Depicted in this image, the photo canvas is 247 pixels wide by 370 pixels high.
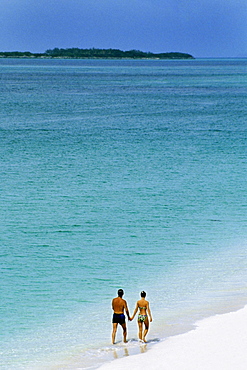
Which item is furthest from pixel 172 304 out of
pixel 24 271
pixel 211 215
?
pixel 211 215

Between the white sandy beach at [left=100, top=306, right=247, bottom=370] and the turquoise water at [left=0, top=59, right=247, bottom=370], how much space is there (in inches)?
28.8

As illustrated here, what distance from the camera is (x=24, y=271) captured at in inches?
831

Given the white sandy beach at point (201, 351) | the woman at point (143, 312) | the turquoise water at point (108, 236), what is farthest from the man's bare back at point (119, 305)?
the white sandy beach at point (201, 351)

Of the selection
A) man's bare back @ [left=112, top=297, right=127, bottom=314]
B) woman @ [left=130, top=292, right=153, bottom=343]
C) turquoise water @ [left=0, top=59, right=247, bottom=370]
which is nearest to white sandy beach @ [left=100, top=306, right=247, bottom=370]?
woman @ [left=130, top=292, right=153, bottom=343]

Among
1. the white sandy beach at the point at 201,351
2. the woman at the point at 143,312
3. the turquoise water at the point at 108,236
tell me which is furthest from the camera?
the turquoise water at the point at 108,236

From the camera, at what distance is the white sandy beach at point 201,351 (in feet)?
44.5

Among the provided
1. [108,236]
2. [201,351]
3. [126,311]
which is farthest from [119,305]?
[108,236]

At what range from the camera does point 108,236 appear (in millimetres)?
25297

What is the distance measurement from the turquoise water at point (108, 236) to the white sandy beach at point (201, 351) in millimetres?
732

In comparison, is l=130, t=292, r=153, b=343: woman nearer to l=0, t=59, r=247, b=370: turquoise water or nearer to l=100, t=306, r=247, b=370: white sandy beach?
l=100, t=306, r=247, b=370: white sandy beach

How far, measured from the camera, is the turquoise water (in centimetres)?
1670

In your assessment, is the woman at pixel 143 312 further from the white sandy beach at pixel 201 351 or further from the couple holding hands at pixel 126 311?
the white sandy beach at pixel 201 351

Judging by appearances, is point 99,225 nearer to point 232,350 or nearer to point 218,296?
point 218,296

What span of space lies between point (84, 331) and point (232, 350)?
4.34 m
